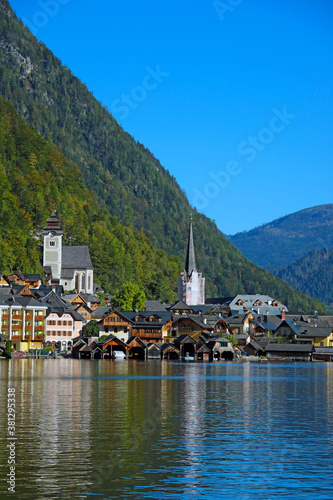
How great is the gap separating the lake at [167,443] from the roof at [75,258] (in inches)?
5127

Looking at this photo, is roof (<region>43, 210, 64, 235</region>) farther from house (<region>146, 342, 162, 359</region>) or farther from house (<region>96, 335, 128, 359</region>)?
house (<region>146, 342, 162, 359</region>)

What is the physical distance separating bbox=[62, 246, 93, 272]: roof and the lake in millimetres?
130222

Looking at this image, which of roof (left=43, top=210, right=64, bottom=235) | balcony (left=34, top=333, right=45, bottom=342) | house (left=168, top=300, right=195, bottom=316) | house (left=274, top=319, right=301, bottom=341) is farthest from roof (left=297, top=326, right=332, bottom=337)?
balcony (left=34, top=333, right=45, bottom=342)

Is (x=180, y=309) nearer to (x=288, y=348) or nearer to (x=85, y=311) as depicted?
(x=85, y=311)

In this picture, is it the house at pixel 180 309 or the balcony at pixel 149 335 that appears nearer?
the balcony at pixel 149 335

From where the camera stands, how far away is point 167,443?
33.1 metres

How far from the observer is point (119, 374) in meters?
78.6

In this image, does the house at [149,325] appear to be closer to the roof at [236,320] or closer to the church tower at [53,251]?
the roof at [236,320]

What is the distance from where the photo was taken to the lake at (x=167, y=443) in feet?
82.2

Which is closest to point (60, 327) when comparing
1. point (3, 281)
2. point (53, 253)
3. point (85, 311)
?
point (3, 281)

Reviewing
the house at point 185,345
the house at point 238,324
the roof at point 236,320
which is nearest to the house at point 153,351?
the house at point 185,345

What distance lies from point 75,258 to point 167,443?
524ft

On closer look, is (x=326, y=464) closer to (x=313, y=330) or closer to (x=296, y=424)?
(x=296, y=424)

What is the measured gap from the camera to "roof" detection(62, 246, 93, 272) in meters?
189
